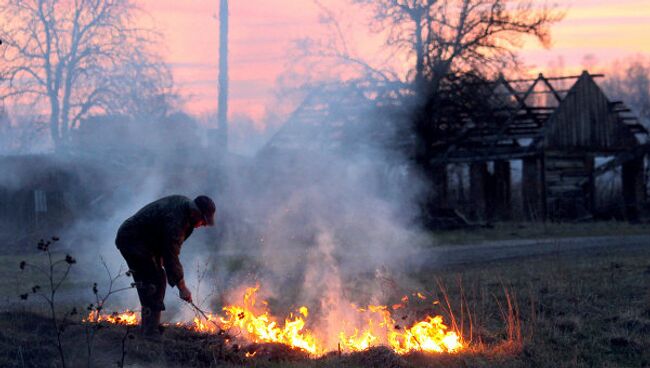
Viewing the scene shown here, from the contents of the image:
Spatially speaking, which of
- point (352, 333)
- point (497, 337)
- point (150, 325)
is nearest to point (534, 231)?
point (497, 337)

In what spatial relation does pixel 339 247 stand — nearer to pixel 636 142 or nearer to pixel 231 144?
pixel 231 144

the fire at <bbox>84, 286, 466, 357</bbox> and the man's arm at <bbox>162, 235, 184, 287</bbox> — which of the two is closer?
the man's arm at <bbox>162, 235, 184, 287</bbox>

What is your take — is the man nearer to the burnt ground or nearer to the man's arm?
the man's arm

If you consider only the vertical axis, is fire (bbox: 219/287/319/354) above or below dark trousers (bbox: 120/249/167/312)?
below

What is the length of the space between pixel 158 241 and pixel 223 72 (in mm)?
15700

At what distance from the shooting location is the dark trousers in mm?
8438

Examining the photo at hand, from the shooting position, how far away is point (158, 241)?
855 cm

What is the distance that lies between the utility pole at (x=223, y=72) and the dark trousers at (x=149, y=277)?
15.0 m

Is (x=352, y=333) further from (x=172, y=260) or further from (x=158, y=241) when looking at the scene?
(x=158, y=241)

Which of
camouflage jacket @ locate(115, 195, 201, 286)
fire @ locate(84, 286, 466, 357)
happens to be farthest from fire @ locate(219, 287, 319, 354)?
camouflage jacket @ locate(115, 195, 201, 286)

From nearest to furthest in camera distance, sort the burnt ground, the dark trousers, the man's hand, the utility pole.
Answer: the burnt ground, the man's hand, the dark trousers, the utility pole

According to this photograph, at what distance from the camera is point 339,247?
16.2 m

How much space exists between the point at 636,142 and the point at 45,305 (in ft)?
88.7

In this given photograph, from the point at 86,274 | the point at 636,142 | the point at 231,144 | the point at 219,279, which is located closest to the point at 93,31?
the point at 231,144
